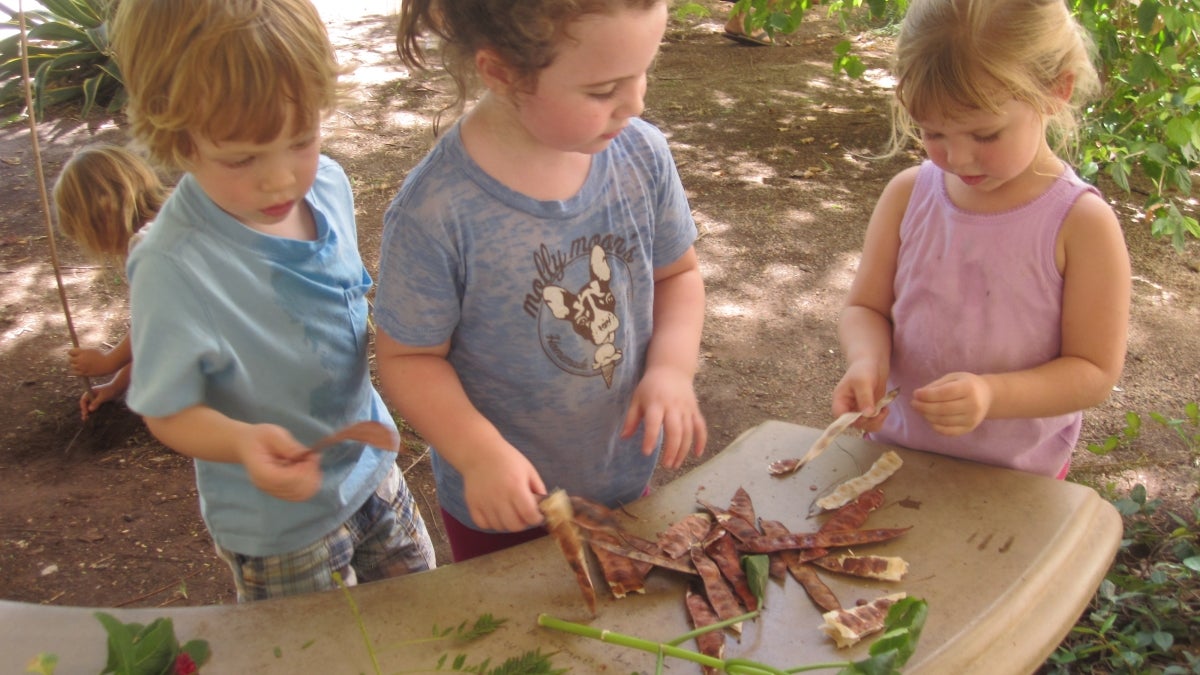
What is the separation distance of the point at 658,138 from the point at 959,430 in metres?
0.66

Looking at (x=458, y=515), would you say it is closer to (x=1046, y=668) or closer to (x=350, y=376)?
(x=350, y=376)

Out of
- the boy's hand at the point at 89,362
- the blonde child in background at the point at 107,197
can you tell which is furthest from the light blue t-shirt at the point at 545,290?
the boy's hand at the point at 89,362

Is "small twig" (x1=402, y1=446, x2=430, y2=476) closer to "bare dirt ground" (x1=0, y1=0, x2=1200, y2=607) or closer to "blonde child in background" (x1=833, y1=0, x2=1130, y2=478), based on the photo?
"bare dirt ground" (x1=0, y1=0, x2=1200, y2=607)

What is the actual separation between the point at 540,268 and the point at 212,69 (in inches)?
20.5

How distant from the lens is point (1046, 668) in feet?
7.06

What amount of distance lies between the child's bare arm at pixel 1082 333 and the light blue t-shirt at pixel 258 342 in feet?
3.01

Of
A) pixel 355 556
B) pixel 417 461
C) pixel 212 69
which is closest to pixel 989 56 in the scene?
pixel 212 69

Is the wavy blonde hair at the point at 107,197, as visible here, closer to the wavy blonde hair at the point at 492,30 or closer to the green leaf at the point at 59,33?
the wavy blonde hair at the point at 492,30

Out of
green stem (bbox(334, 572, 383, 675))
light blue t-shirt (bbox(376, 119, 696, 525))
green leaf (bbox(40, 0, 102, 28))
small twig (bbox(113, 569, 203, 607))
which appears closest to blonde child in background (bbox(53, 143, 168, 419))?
small twig (bbox(113, 569, 203, 607))

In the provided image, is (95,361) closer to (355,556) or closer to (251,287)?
(355,556)

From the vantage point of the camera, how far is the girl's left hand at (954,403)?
1.46 m

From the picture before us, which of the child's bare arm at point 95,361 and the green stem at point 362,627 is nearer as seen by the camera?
the green stem at point 362,627

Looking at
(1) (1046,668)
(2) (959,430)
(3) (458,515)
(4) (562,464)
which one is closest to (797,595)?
(2) (959,430)

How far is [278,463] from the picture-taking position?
1273mm
